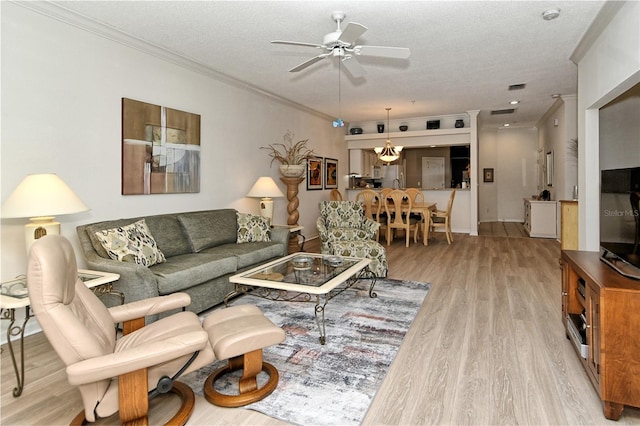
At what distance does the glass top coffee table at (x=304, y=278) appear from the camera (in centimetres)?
288

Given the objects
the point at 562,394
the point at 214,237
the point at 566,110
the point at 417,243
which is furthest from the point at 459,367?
the point at 566,110

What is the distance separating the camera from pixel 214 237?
14.2ft

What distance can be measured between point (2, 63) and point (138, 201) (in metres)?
1.62

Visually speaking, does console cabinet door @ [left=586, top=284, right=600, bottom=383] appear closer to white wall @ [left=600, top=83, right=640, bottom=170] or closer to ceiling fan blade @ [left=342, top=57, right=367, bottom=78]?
ceiling fan blade @ [left=342, top=57, right=367, bottom=78]

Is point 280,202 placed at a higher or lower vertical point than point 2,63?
lower

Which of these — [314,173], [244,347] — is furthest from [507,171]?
[244,347]

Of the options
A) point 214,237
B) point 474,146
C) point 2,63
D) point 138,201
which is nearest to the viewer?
point 2,63

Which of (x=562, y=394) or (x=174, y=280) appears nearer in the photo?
(x=562, y=394)

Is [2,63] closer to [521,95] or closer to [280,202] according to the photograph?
[280,202]

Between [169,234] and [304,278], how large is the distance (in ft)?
5.41

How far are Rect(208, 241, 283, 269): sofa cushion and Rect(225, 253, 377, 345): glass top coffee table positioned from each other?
460 millimetres

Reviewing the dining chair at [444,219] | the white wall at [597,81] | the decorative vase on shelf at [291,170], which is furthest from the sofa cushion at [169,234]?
the dining chair at [444,219]

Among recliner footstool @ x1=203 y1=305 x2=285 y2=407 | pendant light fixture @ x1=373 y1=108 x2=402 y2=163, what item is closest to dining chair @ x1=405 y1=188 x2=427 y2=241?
pendant light fixture @ x1=373 y1=108 x2=402 y2=163

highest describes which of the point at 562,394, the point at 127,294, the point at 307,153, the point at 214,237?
the point at 307,153
